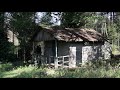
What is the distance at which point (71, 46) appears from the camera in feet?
75.9

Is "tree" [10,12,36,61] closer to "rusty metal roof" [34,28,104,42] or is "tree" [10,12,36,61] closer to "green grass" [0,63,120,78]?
"rusty metal roof" [34,28,104,42]

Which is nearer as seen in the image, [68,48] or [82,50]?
[68,48]

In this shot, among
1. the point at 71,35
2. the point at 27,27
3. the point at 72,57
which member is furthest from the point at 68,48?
the point at 27,27

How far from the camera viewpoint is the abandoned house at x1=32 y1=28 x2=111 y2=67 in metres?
22.7

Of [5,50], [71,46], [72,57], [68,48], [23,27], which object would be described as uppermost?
[23,27]

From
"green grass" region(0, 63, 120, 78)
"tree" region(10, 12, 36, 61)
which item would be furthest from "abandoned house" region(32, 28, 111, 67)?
"green grass" region(0, 63, 120, 78)

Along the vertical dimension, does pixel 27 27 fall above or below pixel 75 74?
above

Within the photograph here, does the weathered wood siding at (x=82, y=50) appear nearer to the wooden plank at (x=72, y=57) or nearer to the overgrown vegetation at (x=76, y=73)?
the wooden plank at (x=72, y=57)

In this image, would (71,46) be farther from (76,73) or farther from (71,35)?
(76,73)

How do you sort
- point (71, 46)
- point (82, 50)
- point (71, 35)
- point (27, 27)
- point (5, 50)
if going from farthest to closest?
1. point (27, 27)
2. point (5, 50)
3. point (82, 50)
4. point (71, 35)
5. point (71, 46)
